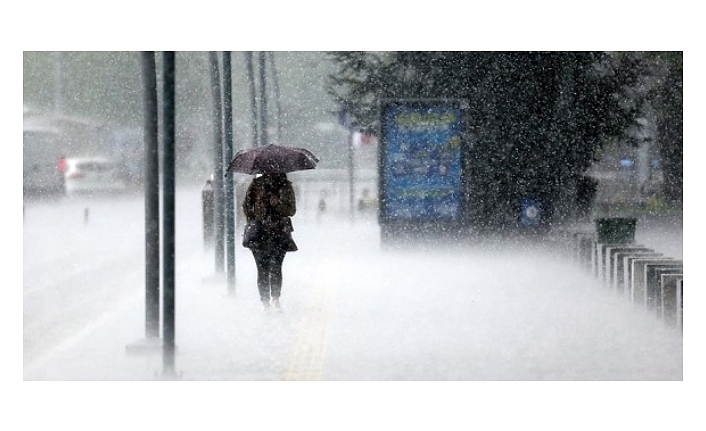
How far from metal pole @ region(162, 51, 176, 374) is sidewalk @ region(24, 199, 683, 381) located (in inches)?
10.2

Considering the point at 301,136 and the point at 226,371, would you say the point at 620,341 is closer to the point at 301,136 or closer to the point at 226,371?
the point at 226,371

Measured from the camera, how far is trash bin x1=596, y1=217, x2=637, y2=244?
15297mm

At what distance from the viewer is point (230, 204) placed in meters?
13.6

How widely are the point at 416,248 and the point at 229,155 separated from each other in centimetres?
628

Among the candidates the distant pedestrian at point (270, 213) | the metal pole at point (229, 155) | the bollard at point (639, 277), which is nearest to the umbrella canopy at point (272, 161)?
the distant pedestrian at point (270, 213)

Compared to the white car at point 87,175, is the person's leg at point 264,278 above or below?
below

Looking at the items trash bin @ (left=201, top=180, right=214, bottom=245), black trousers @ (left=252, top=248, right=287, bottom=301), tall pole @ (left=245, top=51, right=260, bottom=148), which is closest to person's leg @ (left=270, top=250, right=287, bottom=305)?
black trousers @ (left=252, top=248, right=287, bottom=301)

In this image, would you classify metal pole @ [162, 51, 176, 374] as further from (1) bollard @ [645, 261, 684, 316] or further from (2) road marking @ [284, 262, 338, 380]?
(1) bollard @ [645, 261, 684, 316]

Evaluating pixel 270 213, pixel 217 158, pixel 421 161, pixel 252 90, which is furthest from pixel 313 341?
pixel 421 161

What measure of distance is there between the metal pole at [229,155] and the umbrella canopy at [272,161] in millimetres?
1642

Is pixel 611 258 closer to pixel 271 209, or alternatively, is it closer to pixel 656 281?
pixel 656 281

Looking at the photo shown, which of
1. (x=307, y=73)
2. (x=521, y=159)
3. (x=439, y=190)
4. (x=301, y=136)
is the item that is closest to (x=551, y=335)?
(x=439, y=190)

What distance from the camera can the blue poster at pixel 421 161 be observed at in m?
18.8

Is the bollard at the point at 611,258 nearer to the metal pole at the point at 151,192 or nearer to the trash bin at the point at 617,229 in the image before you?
the trash bin at the point at 617,229
